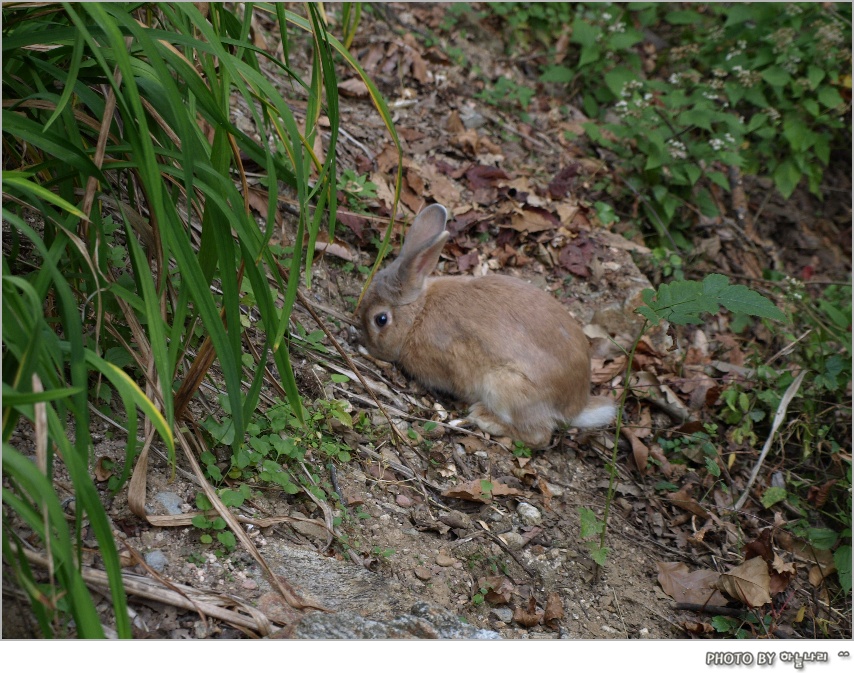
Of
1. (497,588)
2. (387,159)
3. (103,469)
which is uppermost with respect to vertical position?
(387,159)

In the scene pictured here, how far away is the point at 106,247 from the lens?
2.42m

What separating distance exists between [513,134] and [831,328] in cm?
260

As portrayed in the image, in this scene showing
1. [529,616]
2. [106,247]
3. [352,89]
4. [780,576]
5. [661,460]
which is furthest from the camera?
[352,89]

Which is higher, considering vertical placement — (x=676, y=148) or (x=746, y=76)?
(x=746, y=76)

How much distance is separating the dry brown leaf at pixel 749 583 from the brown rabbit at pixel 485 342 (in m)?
1.03

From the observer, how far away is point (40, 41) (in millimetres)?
2164

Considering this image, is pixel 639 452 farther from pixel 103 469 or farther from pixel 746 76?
pixel 746 76

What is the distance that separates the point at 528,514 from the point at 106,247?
2.05m

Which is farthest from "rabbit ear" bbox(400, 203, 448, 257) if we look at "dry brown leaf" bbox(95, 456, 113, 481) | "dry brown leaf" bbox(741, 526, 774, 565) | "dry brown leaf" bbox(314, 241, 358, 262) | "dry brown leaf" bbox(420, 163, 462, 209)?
"dry brown leaf" bbox(741, 526, 774, 565)

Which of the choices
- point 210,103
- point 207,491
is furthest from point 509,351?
point 210,103

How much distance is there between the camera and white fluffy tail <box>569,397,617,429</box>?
399 centimetres

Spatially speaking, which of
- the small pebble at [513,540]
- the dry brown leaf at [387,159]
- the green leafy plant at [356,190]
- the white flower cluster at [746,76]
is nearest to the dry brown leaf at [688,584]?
the small pebble at [513,540]

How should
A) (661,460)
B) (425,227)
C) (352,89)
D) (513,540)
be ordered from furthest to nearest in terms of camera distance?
(352,89) → (425,227) → (661,460) → (513,540)

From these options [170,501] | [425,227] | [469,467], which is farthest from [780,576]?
[170,501]
